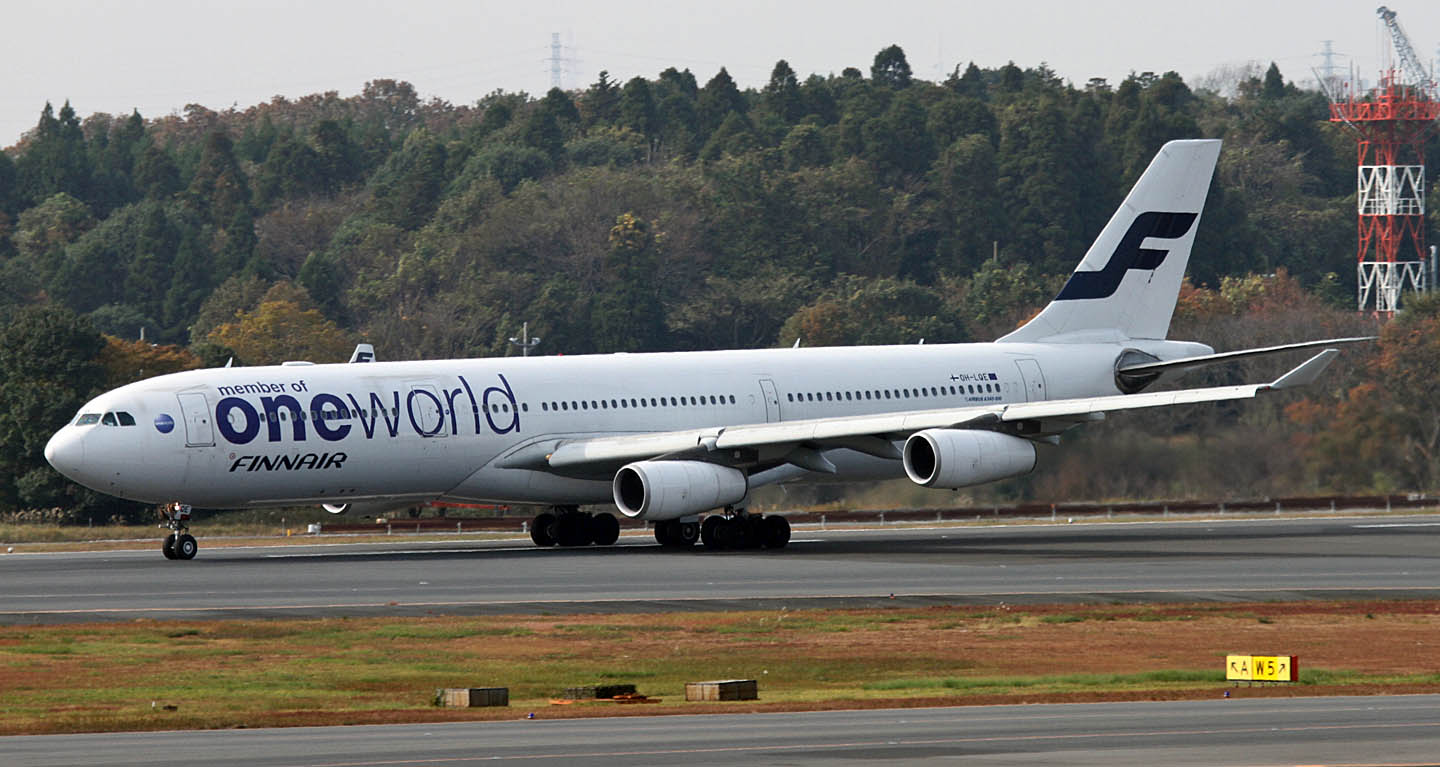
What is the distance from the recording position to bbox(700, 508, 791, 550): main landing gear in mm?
49125

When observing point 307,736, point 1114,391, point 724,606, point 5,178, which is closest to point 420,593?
point 724,606

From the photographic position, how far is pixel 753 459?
49031mm

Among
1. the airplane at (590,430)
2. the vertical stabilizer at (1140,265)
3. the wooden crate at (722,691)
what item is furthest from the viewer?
the vertical stabilizer at (1140,265)

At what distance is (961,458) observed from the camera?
47.2m

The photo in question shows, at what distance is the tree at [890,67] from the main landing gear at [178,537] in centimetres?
14170

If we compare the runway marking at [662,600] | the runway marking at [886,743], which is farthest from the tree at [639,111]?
the runway marking at [886,743]

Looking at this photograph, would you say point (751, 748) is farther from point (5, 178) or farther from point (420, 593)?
point (5, 178)

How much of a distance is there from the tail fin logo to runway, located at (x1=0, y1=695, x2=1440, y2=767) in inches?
1394

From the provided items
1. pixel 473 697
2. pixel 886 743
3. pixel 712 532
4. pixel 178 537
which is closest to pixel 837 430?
pixel 712 532

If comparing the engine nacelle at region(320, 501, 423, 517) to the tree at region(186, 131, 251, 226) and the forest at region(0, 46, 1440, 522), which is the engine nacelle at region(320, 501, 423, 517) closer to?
the forest at region(0, 46, 1440, 522)

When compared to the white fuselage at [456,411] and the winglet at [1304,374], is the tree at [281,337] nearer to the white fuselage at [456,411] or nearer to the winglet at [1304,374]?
the white fuselage at [456,411]

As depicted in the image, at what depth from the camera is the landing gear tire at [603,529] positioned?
170 feet

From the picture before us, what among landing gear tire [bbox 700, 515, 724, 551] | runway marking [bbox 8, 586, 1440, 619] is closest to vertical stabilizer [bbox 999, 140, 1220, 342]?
landing gear tire [bbox 700, 515, 724, 551]

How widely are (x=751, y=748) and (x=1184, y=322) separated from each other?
78.2m
